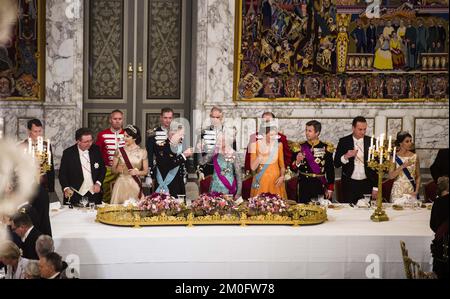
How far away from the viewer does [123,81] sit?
1253 cm

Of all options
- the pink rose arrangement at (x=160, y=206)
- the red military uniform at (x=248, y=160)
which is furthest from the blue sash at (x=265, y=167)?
the pink rose arrangement at (x=160, y=206)

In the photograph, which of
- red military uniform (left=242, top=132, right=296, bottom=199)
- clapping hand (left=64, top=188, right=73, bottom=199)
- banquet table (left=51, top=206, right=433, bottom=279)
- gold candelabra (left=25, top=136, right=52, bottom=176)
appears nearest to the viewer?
banquet table (left=51, top=206, right=433, bottom=279)

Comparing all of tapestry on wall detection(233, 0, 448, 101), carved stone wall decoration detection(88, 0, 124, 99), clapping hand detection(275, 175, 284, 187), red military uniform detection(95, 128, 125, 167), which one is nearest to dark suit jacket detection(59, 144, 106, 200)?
red military uniform detection(95, 128, 125, 167)

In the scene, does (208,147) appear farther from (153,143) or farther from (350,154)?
(350,154)

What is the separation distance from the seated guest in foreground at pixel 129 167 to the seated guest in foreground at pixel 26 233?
2167 millimetres

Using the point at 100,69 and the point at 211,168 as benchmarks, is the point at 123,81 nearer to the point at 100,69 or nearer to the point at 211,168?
the point at 100,69

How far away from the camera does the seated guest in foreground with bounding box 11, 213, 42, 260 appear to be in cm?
591

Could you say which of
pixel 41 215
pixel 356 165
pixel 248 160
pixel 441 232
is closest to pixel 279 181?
pixel 248 160

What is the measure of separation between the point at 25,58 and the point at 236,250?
6303 millimetres

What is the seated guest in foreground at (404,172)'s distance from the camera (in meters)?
8.55

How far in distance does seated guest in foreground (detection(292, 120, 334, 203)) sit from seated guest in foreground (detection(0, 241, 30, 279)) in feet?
12.1

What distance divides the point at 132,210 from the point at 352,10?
620 cm

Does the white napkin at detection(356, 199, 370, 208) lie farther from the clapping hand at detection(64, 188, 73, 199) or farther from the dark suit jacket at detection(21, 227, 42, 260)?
the dark suit jacket at detection(21, 227, 42, 260)

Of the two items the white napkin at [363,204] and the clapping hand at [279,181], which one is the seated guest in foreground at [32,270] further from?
the clapping hand at [279,181]
